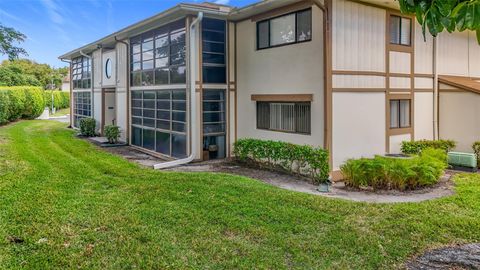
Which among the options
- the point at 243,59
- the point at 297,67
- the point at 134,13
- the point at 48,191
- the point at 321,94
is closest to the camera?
the point at 48,191

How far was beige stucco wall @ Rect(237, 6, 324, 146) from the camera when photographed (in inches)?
408

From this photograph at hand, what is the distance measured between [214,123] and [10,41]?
27.2 feet

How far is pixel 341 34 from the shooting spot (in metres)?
10.3

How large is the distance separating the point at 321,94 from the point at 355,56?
1499 millimetres

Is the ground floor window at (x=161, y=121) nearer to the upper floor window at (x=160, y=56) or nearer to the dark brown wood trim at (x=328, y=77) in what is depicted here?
the upper floor window at (x=160, y=56)

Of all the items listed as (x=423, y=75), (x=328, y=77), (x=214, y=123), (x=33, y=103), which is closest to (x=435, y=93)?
(x=423, y=75)

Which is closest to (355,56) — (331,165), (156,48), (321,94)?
(321,94)

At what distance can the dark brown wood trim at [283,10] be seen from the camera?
10523 mm

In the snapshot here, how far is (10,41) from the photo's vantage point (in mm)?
14695

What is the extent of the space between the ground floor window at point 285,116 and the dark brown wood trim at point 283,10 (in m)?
2.54

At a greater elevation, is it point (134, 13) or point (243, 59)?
point (134, 13)

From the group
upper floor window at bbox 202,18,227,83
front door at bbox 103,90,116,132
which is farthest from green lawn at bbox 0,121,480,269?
front door at bbox 103,90,116,132

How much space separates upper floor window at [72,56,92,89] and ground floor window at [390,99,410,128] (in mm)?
16258

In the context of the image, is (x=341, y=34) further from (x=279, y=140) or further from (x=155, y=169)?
(x=155, y=169)
